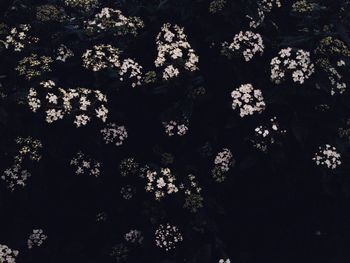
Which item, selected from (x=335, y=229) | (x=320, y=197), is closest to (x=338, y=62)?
(x=320, y=197)

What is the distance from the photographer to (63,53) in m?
5.88

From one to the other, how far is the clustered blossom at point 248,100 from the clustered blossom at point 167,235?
1602 mm

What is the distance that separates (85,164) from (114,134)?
0.50 meters

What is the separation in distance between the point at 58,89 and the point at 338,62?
3.26 metres

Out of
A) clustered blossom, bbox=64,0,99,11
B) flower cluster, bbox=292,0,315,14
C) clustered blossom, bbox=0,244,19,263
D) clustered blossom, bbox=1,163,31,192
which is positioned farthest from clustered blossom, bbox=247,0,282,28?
clustered blossom, bbox=0,244,19,263

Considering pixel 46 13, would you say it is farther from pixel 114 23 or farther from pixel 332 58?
pixel 332 58

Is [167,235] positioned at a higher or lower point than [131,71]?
lower

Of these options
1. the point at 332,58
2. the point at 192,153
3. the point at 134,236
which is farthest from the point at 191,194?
the point at 332,58

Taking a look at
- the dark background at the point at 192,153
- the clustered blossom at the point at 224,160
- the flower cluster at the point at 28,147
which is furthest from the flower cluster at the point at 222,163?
the flower cluster at the point at 28,147

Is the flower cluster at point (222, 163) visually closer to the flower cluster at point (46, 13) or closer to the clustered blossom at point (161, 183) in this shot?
the clustered blossom at point (161, 183)

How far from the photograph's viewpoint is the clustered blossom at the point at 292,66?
539 centimetres

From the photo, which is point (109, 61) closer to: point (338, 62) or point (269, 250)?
point (338, 62)

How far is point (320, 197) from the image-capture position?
6234 mm

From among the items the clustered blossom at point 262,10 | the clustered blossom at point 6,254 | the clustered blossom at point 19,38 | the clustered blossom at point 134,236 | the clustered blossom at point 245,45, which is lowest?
the clustered blossom at point 134,236
